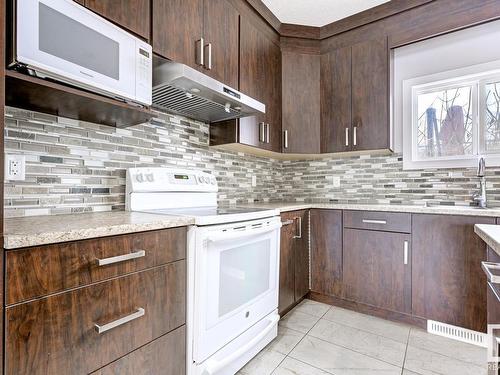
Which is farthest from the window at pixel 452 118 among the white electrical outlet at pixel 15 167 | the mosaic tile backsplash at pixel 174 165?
the white electrical outlet at pixel 15 167

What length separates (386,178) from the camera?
2.60 metres

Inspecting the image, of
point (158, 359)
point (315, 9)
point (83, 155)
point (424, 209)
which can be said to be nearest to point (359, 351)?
point (424, 209)

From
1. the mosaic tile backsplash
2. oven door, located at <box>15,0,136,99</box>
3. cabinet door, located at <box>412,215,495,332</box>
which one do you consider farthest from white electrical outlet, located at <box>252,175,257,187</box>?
oven door, located at <box>15,0,136,99</box>

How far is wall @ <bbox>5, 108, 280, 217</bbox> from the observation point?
1.23m

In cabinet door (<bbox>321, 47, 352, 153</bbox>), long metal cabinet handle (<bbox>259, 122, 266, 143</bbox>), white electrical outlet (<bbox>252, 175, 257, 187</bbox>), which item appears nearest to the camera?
long metal cabinet handle (<bbox>259, 122, 266, 143</bbox>)

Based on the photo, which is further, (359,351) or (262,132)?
(262,132)

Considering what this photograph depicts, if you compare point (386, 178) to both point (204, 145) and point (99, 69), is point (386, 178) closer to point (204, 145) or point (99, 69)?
point (204, 145)

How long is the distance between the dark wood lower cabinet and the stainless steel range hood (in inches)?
35.0

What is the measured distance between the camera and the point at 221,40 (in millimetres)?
1878

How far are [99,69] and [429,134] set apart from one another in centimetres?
264

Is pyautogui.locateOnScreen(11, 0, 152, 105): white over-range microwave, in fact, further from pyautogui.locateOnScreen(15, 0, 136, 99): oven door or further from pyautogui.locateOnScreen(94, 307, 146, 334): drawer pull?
pyautogui.locateOnScreen(94, 307, 146, 334): drawer pull

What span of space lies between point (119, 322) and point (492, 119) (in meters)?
2.97

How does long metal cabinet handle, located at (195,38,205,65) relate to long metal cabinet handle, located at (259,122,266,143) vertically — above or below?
above

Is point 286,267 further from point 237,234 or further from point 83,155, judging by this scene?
point 83,155
